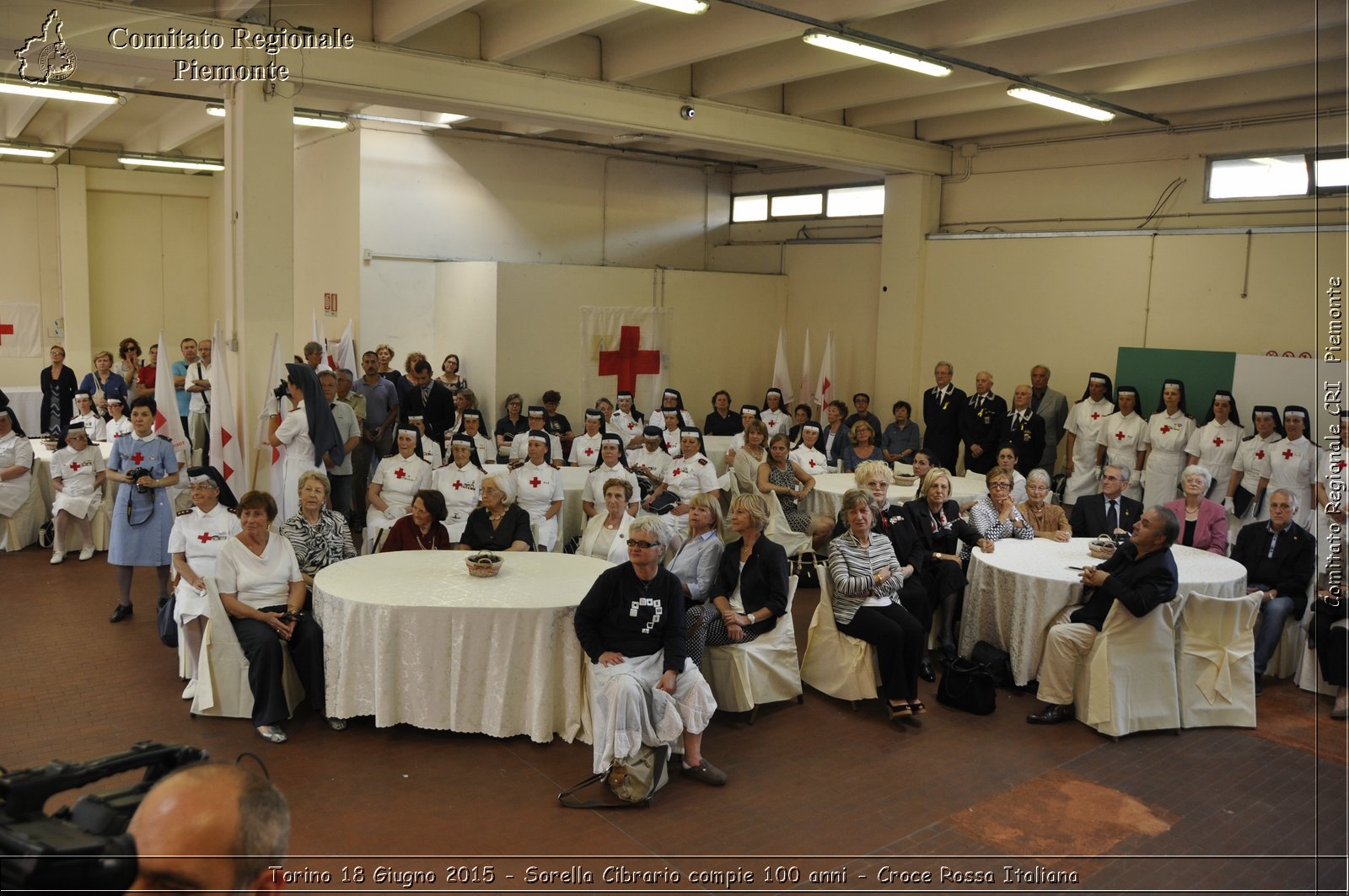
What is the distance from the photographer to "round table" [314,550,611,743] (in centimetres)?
480

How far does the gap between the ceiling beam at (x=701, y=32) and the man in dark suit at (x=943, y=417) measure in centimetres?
385

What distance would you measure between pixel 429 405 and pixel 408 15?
3714 millimetres

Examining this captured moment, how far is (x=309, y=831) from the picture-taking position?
13.3 ft

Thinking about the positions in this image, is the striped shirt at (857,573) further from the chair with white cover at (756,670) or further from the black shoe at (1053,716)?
the black shoe at (1053,716)

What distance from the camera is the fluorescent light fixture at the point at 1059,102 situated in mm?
8422

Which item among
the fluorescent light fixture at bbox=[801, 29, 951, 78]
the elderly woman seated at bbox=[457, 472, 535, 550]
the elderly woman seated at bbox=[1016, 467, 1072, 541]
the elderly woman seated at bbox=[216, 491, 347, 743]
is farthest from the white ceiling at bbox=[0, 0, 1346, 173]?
the elderly woman seated at bbox=[216, 491, 347, 743]

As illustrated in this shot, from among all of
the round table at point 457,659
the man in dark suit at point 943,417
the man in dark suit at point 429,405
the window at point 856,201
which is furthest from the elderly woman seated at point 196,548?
the window at point 856,201

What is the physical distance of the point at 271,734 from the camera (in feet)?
16.0

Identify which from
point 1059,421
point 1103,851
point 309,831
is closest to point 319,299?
point 1059,421

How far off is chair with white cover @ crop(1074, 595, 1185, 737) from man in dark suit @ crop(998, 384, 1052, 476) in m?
4.79

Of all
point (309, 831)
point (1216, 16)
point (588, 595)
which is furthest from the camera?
point (1216, 16)

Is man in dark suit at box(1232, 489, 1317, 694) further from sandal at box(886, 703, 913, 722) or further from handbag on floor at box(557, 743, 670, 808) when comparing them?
handbag on floor at box(557, 743, 670, 808)

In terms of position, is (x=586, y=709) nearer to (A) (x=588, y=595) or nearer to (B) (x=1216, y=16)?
(A) (x=588, y=595)

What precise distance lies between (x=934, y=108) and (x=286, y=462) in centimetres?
670
